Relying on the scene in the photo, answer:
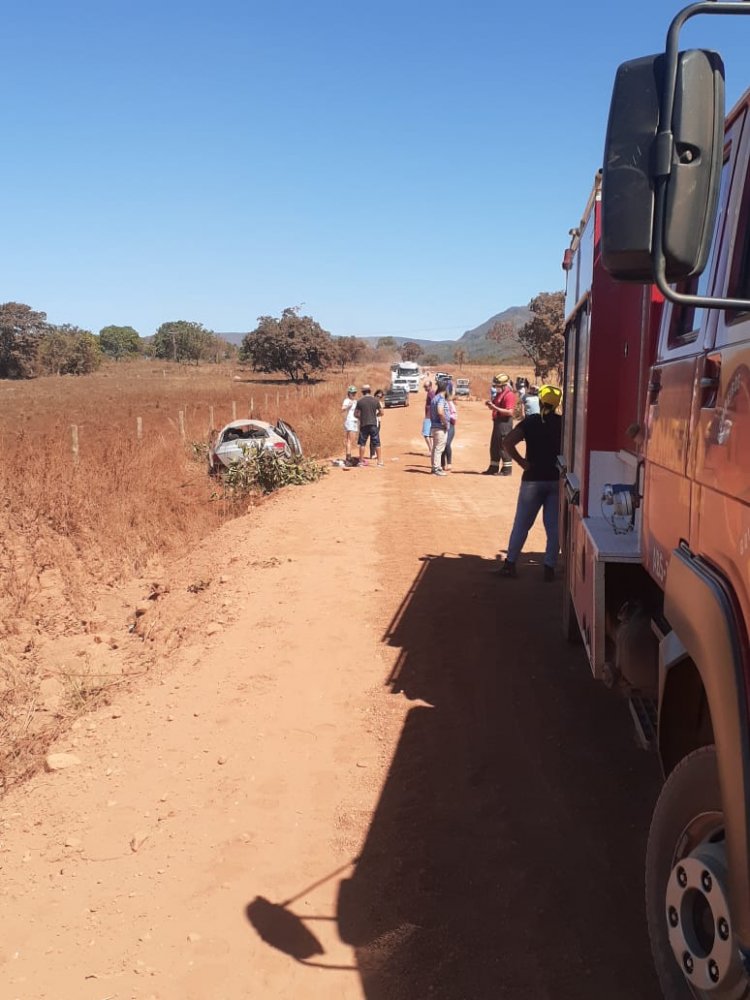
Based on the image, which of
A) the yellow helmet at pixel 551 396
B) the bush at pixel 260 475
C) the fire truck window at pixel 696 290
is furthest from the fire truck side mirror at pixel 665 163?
the bush at pixel 260 475

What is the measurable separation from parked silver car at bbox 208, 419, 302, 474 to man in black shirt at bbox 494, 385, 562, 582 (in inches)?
310

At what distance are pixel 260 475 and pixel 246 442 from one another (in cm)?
139

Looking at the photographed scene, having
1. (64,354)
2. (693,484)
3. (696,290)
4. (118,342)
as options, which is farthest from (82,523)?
(118,342)

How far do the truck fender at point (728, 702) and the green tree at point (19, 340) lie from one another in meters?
81.6

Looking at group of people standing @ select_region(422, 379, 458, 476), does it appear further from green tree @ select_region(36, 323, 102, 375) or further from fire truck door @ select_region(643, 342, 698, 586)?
green tree @ select_region(36, 323, 102, 375)

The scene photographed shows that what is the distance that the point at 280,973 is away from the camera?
10.3 ft

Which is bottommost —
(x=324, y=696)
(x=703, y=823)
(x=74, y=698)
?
(x=74, y=698)

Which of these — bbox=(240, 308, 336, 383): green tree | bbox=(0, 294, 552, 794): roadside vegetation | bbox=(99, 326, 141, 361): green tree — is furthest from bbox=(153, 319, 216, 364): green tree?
bbox=(0, 294, 552, 794): roadside vegetation

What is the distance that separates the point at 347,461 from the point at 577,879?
1372cm

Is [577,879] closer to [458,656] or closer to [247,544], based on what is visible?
[458,656]

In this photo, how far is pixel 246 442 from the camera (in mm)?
15906

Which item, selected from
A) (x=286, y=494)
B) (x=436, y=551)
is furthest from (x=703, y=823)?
(x=286, y=494)

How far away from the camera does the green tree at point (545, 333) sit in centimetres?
5238

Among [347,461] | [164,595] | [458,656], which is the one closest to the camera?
[458,656]
